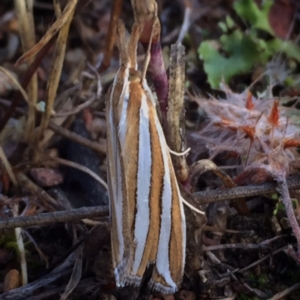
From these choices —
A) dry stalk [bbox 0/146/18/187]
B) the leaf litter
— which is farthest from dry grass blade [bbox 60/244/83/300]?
dry stalk [bbox 0/146/18/187]

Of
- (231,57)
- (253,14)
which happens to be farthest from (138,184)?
(253,14)

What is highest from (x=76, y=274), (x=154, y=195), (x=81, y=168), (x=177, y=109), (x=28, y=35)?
(x=28, y=35)

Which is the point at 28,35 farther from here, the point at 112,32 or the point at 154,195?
the point at 154,195

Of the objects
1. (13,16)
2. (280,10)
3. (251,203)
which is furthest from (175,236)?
(13,16)

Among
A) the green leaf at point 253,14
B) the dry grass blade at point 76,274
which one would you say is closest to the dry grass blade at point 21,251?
the dry grass blade at point 76,274

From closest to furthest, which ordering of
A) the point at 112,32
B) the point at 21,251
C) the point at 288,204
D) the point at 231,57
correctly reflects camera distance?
the point at 288,204, the point at 21,251, the point at 112,32, the point at 231,57
